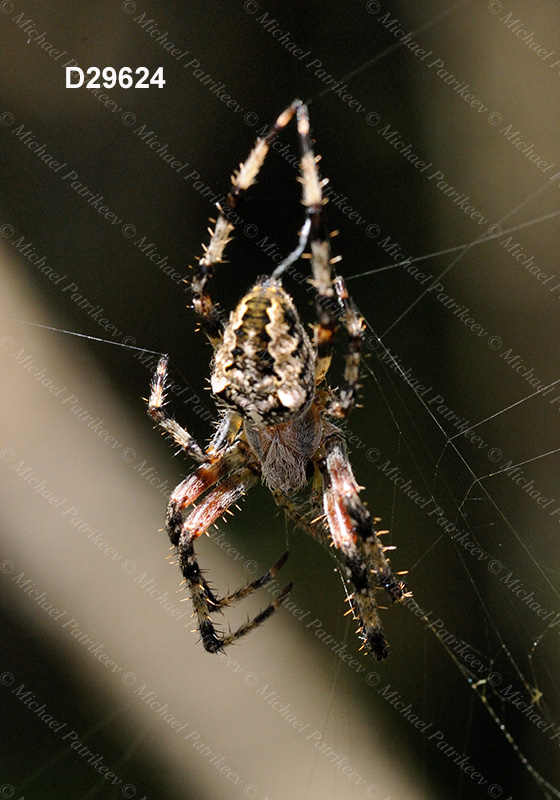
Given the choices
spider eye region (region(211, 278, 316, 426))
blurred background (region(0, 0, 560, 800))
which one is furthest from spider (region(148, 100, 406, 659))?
blurred background (region(0, 0, 560, 800))

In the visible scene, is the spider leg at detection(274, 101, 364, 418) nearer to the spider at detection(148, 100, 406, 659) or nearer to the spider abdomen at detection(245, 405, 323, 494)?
the spider at detection(148, 100, 406, 659)

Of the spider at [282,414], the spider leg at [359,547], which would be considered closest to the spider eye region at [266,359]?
the spider at [282,414]

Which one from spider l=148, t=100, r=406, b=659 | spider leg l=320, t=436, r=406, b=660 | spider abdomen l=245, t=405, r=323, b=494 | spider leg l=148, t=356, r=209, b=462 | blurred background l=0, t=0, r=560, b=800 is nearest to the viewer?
spider l=148, t=100, r=406, b=659

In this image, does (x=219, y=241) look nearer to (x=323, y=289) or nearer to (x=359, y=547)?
(x=323, y=289)

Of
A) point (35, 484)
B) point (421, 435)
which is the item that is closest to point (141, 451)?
point (35, 484)

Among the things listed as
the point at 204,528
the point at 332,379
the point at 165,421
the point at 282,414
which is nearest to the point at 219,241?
the point at 282,414
